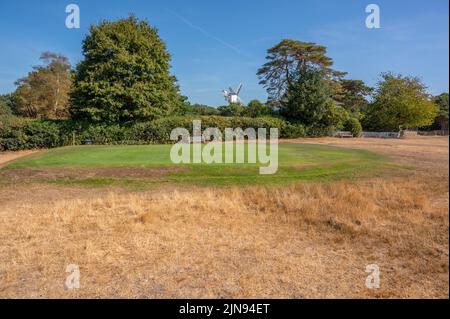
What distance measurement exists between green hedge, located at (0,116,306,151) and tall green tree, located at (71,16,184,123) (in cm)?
A: 111

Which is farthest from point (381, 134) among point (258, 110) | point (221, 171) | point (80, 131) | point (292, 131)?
point (221, 171)

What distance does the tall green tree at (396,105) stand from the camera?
33.8 meters

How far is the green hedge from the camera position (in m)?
21.0

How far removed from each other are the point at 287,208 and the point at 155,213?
230 cm

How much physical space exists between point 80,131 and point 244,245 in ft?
70.2

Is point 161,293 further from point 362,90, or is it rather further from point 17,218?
point 362,90

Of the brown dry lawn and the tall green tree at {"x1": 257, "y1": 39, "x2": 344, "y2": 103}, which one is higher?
the tall green tree at {"x1": 257, "y1": 39, "x2": 344, "y2": 103}

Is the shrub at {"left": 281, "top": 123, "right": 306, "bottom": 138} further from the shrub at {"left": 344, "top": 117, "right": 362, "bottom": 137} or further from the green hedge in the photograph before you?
the shrub at {"left": 344, "top": 117, "right": 362, "bottom": 137}

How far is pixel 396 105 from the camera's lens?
35.7 meters

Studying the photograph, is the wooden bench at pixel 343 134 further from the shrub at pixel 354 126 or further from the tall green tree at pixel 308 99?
the tall green tree at pixel 308 99

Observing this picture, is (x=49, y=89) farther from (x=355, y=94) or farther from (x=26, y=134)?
(x=355, y=94)

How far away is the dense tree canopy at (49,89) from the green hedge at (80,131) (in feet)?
58.7

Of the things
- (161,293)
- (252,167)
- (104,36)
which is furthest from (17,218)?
(104,36)

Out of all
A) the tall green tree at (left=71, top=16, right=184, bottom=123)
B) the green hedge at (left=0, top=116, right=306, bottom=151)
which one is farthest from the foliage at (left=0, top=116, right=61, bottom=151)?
the tall green tree at (left=71, top=16, right=184, bottom=123)
